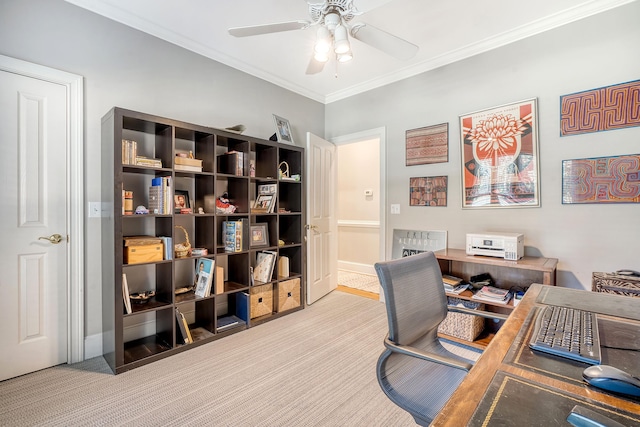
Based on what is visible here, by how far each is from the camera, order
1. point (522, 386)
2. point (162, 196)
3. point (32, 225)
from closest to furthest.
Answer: point (522, 386) < point (32, 225) < point (162, 196)

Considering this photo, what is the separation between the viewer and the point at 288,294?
3178 mm

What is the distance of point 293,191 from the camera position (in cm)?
341

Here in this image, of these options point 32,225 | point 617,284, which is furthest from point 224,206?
point 617,284

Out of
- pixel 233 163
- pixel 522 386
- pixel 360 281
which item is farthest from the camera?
pixel 360 281

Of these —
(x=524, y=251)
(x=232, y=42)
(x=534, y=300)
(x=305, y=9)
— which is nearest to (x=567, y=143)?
(x=524, y=251)

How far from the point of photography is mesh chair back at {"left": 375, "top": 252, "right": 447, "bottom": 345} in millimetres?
1168

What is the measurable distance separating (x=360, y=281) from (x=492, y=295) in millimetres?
2330

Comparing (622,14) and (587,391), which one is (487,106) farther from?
(587,391)

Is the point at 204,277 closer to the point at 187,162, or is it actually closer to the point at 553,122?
the point at 187,162

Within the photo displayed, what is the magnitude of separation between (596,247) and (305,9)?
2.94 meters

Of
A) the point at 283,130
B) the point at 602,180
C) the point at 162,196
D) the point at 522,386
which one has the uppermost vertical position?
the point at 283,130

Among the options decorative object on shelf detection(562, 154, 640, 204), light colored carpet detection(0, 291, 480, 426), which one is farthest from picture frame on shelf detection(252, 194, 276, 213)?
decorative object on shelf detection(562, 154, 640, 204)

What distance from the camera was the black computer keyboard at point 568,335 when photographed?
80 centimetres

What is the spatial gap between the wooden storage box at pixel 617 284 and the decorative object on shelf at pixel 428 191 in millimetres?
1359
